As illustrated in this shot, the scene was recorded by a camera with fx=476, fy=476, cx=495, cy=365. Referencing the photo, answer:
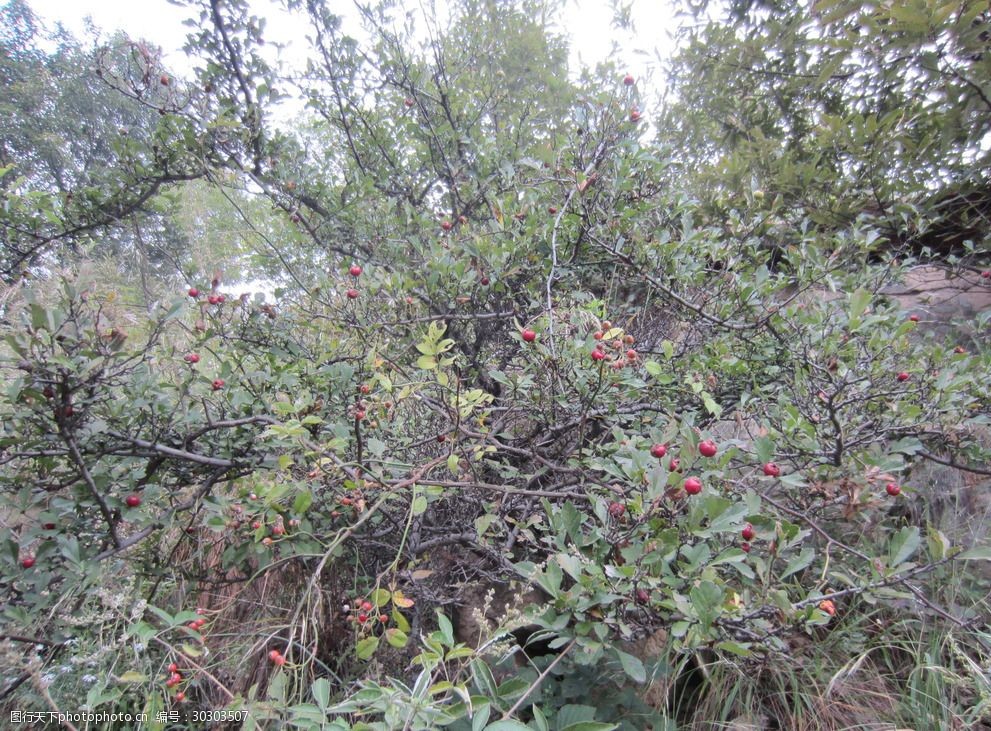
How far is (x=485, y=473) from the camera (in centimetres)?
175

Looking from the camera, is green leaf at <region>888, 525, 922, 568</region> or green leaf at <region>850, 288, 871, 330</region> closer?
green leaf at <region>888, 525, 922, 568</region>

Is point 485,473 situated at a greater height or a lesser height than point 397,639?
greater

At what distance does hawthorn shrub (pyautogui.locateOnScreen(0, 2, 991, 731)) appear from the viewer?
3.06 feet

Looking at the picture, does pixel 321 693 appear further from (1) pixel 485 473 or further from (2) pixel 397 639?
(1) pixel 485 473

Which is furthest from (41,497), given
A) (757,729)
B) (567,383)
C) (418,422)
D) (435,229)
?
(757,729)

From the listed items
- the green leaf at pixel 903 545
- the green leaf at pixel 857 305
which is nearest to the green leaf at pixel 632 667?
the green leaf at pixel 903 545

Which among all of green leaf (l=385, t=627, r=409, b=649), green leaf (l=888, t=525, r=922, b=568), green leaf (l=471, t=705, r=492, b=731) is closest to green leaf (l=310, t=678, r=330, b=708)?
green leaf (l=385, t=627, r=409, b=649)

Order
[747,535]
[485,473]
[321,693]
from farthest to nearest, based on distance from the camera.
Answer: [485,473]
[747,535]
[321,693]

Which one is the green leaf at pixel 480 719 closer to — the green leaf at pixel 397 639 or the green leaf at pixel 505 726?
the green leaf at pixel 505 726

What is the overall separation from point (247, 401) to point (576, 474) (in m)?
1.01

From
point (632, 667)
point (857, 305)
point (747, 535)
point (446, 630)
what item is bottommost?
point (632, 667)

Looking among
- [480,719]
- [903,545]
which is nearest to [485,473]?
[480,719]

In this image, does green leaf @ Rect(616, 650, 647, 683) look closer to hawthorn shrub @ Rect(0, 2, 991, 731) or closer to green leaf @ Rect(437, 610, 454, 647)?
hawthorn shrub @ Rect(0, 2, 991, 731)

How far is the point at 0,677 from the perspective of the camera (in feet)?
4.00
